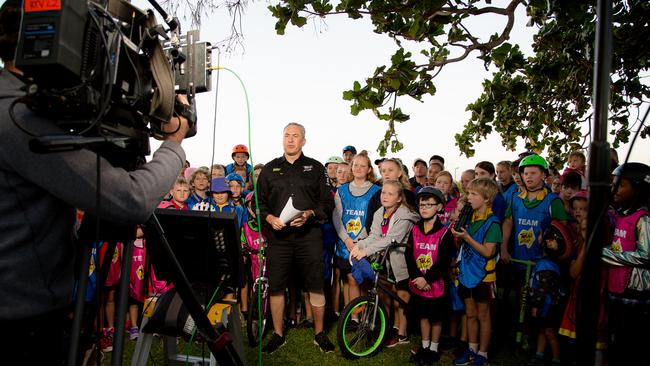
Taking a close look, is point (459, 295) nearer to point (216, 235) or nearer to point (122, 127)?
point (216, 235)

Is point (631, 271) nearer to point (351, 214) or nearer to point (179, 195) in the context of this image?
point (351, 214)

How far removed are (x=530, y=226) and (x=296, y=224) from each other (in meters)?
2.81

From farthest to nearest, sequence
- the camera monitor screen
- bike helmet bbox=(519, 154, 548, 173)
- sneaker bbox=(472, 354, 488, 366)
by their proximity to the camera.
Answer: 1. bike helmet bbox=(519, 154, 548, 173)
2. sneaker bbox=(472, 354, 488, 366)
3. the camera monitor screen

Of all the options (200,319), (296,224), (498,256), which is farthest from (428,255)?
(200,319)

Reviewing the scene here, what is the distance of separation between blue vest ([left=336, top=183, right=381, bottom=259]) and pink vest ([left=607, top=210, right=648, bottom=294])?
110 inches

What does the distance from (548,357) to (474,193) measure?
183cm

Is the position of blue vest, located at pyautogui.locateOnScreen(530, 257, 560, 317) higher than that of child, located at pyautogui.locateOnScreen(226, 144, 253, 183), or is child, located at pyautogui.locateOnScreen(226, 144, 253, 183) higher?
child, located at pyautogui.locateOnScreen(226, 144, 253, 183)

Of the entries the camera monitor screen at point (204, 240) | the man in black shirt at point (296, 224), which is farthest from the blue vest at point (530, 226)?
the camera monitor screen at point (204, 240)

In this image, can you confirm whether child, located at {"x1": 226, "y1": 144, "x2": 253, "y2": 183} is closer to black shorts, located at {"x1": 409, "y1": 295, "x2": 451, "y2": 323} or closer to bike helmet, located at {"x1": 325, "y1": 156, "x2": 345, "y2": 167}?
bike helmet, located at {"x1": 325, "y1": 156, "x2": 345, "y2": 167}

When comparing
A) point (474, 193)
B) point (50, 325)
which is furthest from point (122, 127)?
point (474, 193)

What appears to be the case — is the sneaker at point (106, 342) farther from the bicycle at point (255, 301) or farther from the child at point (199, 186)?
the child at point (199, 186)

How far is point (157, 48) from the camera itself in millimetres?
1449

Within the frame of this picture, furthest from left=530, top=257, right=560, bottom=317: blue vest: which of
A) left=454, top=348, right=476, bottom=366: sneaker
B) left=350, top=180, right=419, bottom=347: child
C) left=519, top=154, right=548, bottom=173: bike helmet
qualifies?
left=519, top=154, right=548, bottom=173: bike helmet

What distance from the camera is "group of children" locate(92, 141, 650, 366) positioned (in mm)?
3605
